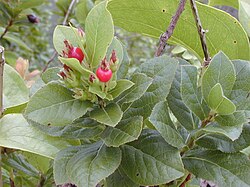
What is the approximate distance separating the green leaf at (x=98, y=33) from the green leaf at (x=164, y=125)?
9 cm

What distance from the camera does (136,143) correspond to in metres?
0.57

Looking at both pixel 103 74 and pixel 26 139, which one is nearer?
pixel 103 74

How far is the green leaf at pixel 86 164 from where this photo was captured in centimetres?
51

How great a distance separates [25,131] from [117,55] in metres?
0.19

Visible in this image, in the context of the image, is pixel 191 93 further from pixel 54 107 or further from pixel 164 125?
pixel 54 107

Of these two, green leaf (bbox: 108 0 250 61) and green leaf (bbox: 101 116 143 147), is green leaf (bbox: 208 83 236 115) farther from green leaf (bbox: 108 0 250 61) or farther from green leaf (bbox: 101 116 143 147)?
green leaf (bbox: 108 0 250 61)

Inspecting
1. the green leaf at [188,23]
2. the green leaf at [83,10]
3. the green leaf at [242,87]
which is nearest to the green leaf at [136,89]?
the green leaf at [242,87]

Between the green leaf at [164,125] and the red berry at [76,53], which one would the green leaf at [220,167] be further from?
the red berry at [76,53]

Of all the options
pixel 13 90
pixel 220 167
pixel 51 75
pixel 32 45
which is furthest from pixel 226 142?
pixel 32 45

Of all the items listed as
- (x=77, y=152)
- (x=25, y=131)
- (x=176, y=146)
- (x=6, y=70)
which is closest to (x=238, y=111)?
(x=176, y=146)

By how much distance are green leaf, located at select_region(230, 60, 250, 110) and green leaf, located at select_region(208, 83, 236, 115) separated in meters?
0.03

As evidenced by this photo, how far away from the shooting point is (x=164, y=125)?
0.54 m

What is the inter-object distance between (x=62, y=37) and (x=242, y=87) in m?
0.24

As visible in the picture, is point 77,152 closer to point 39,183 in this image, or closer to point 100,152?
point 100,152
